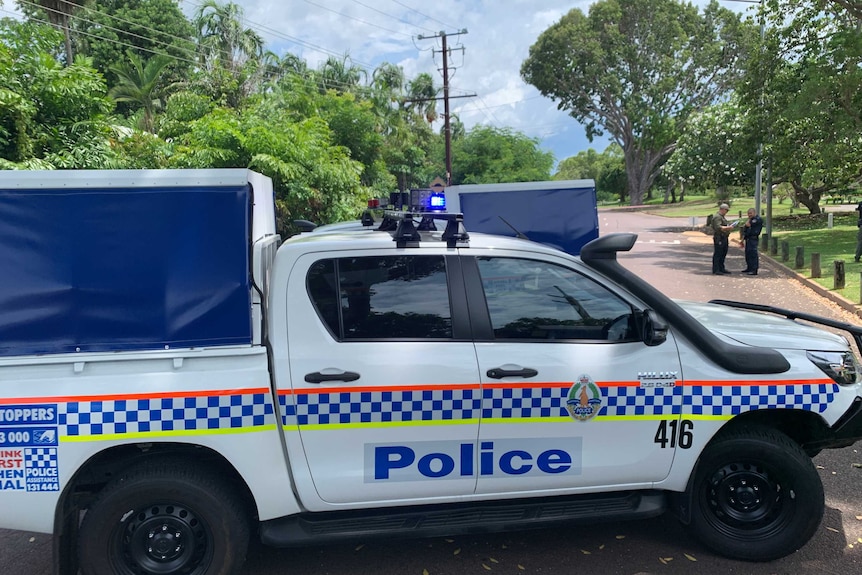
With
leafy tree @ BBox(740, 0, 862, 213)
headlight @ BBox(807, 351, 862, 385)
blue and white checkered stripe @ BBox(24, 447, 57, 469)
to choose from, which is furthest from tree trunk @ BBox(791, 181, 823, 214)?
blue and white checkered stripe @ BBox(24, 447, 57, 469)

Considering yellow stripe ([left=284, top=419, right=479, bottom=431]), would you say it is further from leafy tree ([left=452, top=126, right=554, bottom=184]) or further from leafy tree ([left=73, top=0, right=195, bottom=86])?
leafy tree ([left=73, top=0, right=195, bottom=86])

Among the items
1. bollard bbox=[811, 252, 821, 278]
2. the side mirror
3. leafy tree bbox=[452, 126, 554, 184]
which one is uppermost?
leafy tree bbox=[452, 126, 554, 184]

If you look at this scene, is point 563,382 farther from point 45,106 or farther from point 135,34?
point 135,34

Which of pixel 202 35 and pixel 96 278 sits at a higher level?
pixel 202 35

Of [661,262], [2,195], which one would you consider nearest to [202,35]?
[661,262]

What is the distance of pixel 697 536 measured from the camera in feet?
11.7

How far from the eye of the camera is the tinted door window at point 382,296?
10.7 feet

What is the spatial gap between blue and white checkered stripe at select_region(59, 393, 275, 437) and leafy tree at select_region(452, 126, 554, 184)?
32.5 metres

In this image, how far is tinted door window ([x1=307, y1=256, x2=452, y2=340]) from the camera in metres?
3.27

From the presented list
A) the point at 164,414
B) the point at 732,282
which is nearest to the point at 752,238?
the point at 732,282

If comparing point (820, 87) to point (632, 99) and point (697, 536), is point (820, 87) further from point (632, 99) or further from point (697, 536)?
point (632, 99)

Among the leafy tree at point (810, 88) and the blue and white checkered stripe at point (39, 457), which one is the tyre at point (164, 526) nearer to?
the blue and white checkered stripe at point (39, 457)

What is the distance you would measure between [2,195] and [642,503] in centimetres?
354

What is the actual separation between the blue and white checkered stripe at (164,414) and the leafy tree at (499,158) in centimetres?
3245
